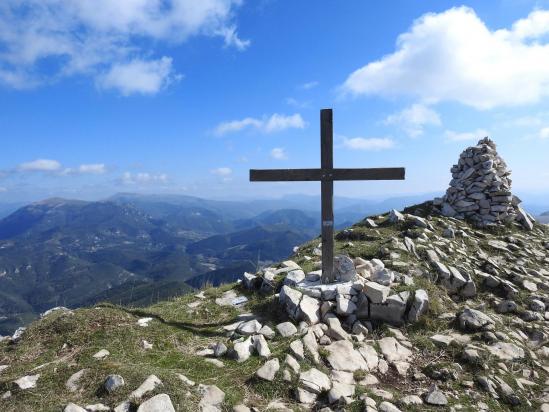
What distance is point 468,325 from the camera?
9.66 metres

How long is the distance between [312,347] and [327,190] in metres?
5.00

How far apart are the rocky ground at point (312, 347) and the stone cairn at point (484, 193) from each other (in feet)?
19.1

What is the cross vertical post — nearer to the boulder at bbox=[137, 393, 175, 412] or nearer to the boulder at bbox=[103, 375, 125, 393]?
the boulder at bbox=[137, 393, 175, 412]

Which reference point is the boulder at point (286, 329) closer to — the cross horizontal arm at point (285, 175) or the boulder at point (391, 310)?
the boulder at point (391, 310)

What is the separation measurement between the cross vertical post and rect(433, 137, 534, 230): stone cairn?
9.80m

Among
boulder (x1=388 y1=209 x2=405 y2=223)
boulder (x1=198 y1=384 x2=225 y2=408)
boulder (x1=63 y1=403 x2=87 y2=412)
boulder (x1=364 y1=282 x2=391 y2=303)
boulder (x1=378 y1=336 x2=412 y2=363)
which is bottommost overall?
boulder (x1=378 y1=336 x2=412 y2=363)

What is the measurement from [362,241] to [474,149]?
8.46 meters

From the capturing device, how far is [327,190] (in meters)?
11.7

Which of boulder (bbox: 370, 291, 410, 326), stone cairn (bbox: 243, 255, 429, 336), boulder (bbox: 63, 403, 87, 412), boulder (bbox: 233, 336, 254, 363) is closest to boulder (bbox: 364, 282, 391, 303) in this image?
stone cairn (bbox: 243, 255, 429, 336)

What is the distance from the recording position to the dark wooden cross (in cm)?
1147

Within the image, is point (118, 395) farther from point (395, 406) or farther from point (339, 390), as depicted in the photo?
point (395, 406)

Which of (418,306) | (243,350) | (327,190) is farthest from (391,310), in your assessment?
(243,350)

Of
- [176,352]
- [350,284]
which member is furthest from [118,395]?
[350,284]

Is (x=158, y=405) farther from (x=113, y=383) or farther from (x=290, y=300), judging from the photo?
(x=290, y=300)
